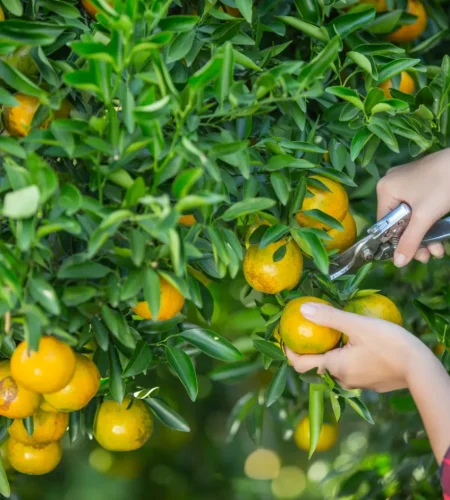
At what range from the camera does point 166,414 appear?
1.27 meters

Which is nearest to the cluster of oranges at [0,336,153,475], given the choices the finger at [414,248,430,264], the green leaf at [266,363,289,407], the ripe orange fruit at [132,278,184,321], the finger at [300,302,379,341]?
the ripe orange fruit at [132,278,184,321]

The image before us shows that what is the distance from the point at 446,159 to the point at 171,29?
505mm

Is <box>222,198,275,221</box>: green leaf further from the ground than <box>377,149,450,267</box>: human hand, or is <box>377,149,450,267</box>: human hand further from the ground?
<box>222,198,275,221</box>: green leaf

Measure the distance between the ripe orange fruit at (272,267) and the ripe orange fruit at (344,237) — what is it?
0.12 meters

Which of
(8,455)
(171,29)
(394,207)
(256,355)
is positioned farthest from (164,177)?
(256,355)

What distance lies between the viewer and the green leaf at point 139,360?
1.06 metres

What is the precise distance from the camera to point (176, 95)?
890 mm

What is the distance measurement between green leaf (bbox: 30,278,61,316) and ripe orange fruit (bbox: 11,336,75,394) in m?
0.10

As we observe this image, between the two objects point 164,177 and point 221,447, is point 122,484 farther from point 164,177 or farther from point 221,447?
point 164,177

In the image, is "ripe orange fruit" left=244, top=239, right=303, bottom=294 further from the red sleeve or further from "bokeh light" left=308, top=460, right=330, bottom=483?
"bokeh light" left=308, top=460, right=330, bottom=483

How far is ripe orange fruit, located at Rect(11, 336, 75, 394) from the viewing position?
0.96m

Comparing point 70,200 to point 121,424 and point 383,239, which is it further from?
point 383,239

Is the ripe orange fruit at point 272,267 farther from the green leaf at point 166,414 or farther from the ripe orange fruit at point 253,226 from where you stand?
the green leaf at point 166,414

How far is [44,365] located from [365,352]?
0.47 m
